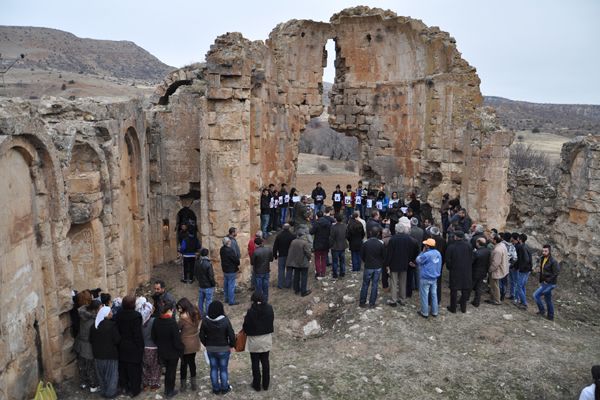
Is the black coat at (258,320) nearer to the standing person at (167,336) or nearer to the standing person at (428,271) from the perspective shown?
the standing person at (167,336)

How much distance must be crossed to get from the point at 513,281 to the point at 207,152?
714 centimetres

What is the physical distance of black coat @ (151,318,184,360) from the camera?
7.21 meters

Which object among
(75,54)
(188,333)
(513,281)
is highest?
(75,54)

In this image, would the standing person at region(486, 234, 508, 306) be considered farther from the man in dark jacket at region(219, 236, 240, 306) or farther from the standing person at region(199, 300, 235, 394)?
the standing person at region(199, 300, 235, 394)

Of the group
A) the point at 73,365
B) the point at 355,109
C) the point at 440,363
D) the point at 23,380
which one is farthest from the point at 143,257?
the point at 355,109

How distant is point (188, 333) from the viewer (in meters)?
7.41

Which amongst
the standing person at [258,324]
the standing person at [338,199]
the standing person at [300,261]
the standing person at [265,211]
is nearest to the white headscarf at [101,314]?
the standing person at [258,324]

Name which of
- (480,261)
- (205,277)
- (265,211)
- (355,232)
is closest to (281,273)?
(355,232)

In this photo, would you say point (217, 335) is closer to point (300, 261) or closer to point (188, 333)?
point (188, 333)

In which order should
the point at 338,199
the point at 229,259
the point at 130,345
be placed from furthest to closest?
the point at 338,199
the point at 229,259
the point at 130,345

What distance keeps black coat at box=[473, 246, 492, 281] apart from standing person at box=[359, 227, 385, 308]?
5.76ft

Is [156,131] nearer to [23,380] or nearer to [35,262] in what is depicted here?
[35,262]

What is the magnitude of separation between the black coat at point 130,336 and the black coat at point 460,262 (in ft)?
18.8

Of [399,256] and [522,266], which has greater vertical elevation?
[399,256]
